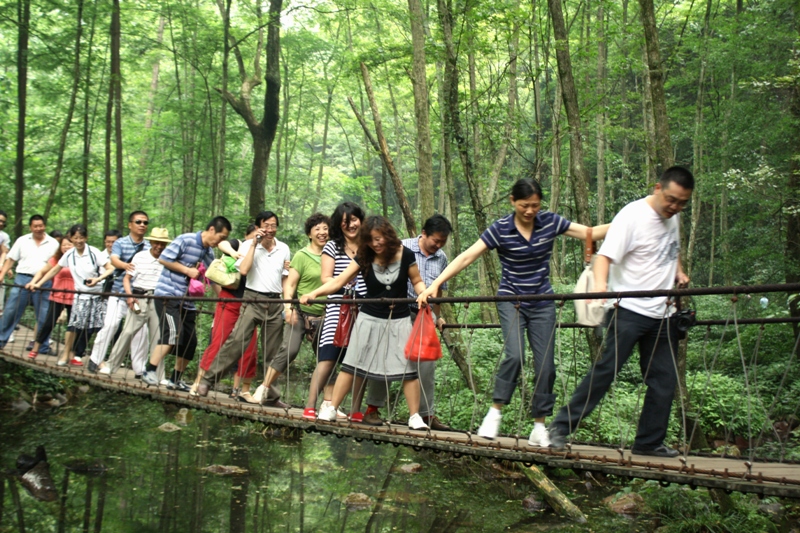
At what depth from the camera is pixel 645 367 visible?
11.6 feet

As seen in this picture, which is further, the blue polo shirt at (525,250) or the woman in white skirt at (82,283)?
the woman in white skirt at (82,283)

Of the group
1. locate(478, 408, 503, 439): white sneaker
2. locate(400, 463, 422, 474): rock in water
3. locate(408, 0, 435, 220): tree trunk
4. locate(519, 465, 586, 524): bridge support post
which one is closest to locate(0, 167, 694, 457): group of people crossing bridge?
locate(478, 408, 503, 439): white sneaker

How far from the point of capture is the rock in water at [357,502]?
7125 mm

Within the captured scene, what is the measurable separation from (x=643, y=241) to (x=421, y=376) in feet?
5.77

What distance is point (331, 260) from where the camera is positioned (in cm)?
474

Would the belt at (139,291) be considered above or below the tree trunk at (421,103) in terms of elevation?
below

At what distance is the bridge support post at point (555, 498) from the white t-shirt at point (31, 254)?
5.60 metres

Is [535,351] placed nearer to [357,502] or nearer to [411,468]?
[357,502]

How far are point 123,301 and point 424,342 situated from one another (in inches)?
155

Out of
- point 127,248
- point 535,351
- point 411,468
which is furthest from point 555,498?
point 127,248

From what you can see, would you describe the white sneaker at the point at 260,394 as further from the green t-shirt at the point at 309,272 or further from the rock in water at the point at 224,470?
the rock in water at the point at 224,470

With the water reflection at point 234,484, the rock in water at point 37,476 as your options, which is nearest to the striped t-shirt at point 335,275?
the water reflection at point 234,484

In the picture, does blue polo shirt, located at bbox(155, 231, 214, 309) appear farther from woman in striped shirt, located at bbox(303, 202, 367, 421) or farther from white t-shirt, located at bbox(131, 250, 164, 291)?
woman in striped shirt, located at bbox(303, 202, 367, 421)

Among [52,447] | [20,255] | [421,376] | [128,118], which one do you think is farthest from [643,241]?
[128,118]
